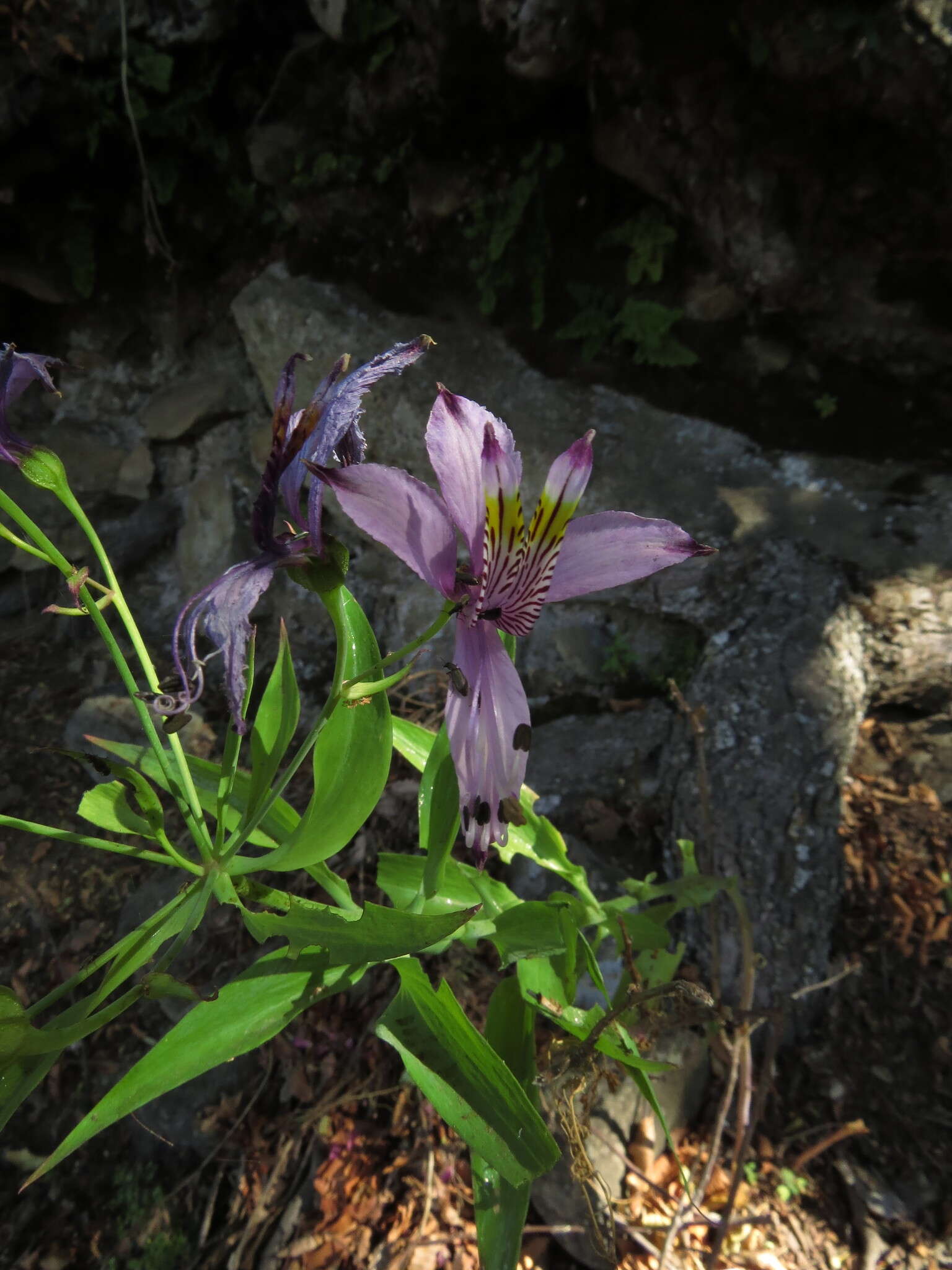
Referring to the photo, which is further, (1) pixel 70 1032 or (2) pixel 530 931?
(2) pixel 530 931

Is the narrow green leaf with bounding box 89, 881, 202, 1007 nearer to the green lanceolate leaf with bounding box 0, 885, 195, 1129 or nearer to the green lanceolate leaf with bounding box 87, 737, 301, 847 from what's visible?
the green lanceolate leaf with bounding box 0, 885, 195, 1129

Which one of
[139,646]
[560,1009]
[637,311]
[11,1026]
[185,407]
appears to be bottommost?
[560,1009]

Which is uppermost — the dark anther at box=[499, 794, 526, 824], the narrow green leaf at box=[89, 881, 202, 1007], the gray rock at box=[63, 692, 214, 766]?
the dark anther at box=[499, 794, 526, 824]

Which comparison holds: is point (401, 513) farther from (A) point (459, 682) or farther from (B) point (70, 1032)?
(B) point (70, 1032)

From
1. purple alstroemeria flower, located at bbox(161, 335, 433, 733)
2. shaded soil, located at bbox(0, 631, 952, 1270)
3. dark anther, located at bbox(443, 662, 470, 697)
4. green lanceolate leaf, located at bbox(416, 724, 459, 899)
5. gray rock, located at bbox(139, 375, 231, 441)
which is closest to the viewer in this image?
purple alstroemeria flower, located at bbox(161, 335, 433, 733)

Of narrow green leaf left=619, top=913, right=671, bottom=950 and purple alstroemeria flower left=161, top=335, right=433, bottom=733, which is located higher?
purple alstroemeria flower left=161, top=335, right=433, bottom=733

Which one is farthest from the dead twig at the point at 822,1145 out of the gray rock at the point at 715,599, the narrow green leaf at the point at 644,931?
the narrow green leaf at the point at 644,931

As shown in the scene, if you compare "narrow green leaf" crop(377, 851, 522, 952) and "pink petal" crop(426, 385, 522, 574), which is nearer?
"pink petal" crop(426, 385, 522, 574)

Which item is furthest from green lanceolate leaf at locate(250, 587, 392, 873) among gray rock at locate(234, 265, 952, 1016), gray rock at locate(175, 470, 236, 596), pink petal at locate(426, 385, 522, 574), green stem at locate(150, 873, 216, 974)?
gray rock at locate(175, 470, 236, 596)

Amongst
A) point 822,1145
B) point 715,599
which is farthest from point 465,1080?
point 715,599
